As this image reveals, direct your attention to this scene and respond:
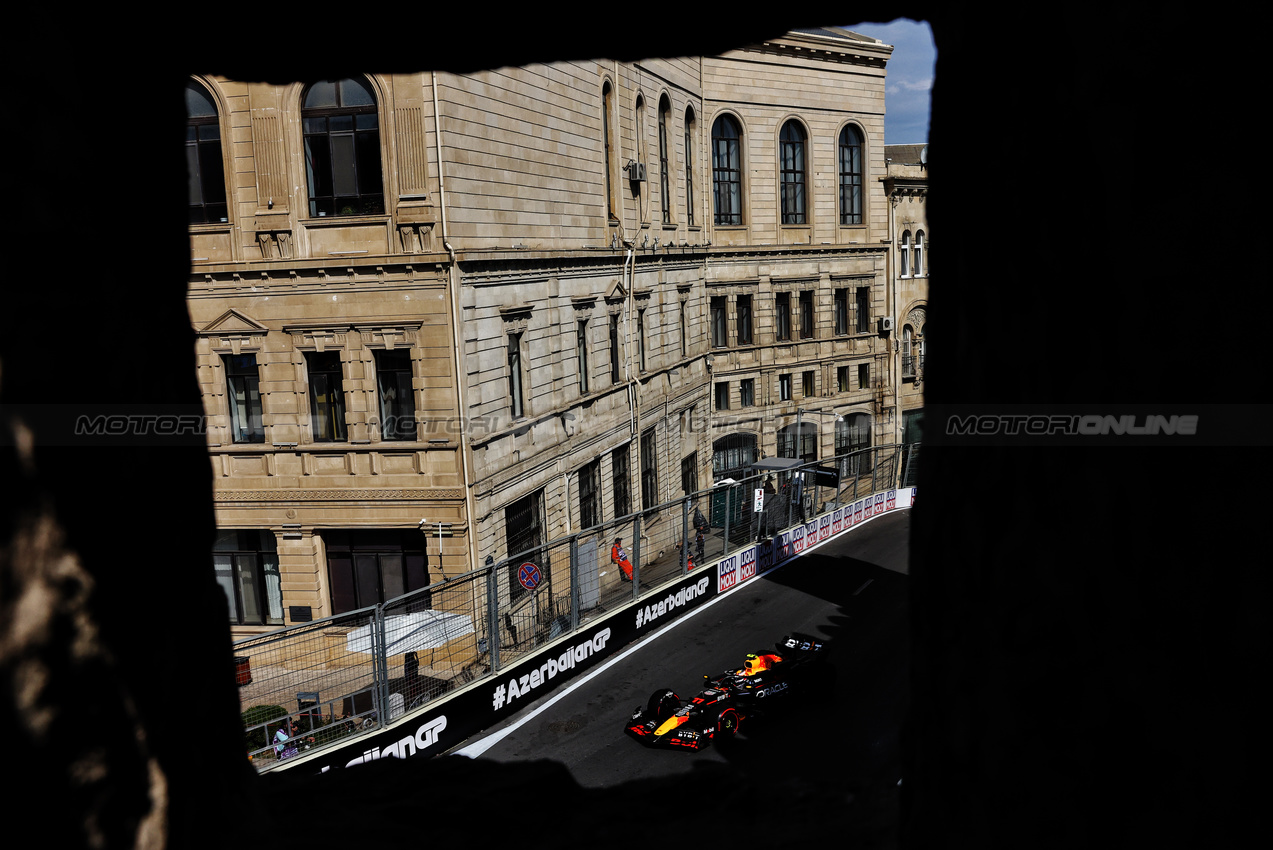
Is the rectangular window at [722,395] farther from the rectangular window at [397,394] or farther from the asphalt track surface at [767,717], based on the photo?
the rectangular window at [397,394]

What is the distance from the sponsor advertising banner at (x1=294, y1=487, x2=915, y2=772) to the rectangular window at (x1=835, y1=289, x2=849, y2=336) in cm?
2299

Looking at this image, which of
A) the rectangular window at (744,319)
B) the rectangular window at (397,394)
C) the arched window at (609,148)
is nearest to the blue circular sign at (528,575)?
the rectangular window at (397,394)

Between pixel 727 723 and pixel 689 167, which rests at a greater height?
pixel 689 167

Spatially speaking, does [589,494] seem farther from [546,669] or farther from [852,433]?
[852,433]

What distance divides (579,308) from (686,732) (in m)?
15.1

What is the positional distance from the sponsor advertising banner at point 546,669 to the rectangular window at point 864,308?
24.1 meters

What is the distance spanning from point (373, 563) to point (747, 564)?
7.96 metres

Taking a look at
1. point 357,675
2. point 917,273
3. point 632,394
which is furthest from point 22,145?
point 917,273

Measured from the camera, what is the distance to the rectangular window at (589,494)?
26.6 metres

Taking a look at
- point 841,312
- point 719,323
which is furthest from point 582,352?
point 841,312

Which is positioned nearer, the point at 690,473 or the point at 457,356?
the point at 457,356

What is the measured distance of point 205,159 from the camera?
64.6 ft

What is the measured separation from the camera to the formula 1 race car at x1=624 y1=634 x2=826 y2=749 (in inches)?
530

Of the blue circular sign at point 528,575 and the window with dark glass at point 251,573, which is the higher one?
the blue circular sign at point 528,575
